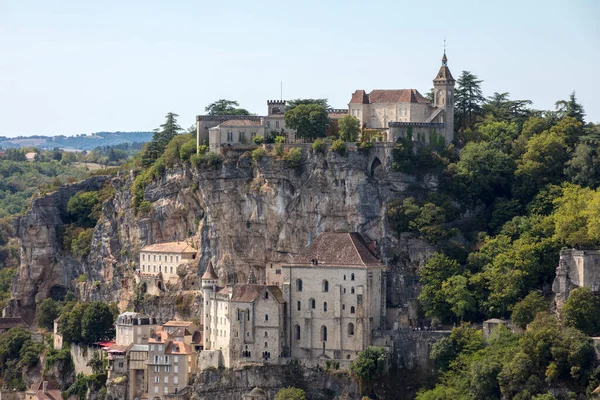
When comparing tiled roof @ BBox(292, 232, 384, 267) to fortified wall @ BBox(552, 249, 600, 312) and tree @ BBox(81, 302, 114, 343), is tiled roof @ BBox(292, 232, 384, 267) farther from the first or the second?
tree @ BBox(81, 302, 114, 343)

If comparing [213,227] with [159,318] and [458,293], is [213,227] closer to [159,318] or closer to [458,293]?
[159,318]

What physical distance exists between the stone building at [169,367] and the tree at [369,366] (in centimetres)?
1123

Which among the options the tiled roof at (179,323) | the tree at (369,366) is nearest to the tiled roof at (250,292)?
the tiled roof at (179,323)

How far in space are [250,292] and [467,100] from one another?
82.6 feet

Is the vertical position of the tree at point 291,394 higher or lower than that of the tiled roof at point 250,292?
lower

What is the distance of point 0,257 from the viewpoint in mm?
160625

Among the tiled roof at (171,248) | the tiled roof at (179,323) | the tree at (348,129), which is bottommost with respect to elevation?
the tiled roof at (179,323)

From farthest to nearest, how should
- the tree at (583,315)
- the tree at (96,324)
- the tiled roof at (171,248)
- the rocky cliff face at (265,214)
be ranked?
the tree at (96,324) → the tiled roof at (171,248) → the rocky cliff face at (265,214) → the tree at (583,315)

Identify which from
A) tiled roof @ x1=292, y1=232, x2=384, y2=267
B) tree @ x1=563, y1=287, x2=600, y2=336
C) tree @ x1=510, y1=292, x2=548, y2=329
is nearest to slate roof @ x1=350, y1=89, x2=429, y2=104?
tiled roof @ x1=292, y1=232, x2=384, y2=267

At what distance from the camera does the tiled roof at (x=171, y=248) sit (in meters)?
115

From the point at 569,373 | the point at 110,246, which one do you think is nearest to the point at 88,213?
the point at 110,246

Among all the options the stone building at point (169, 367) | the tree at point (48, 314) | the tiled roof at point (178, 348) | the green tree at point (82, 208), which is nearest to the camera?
the stone building at point (169, 367)

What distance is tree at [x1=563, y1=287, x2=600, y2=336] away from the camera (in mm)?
96188

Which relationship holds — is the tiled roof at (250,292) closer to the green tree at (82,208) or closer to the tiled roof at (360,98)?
the tiled roof at (360,98)
